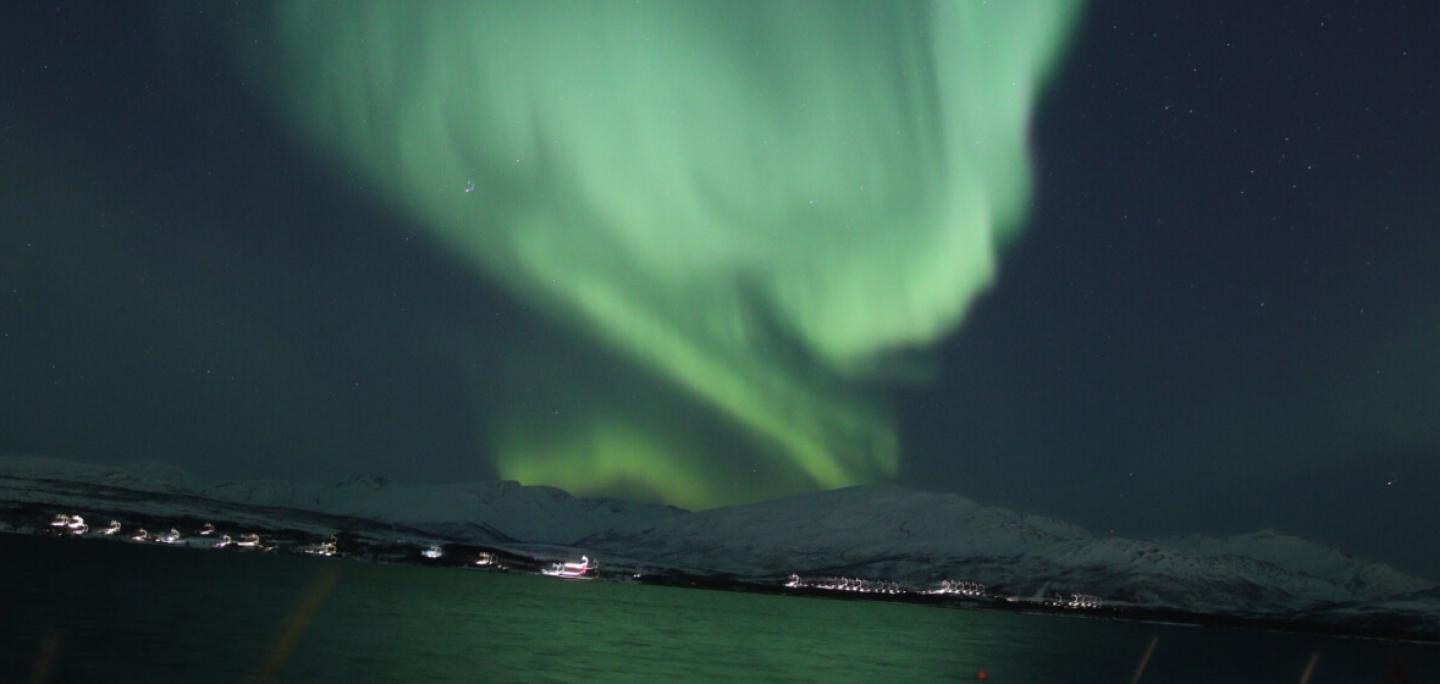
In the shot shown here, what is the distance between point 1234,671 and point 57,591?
5622 inches

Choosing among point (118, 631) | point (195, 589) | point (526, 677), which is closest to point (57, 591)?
→ point (195, 589)

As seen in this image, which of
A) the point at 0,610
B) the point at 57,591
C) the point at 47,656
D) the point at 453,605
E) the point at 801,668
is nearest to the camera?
the point at 47,656

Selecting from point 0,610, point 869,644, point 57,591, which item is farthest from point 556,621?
point 0,610

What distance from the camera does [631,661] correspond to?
111812mm

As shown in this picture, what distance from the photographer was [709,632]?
591 feet

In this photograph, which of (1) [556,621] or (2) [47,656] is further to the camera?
(1) [556,621]

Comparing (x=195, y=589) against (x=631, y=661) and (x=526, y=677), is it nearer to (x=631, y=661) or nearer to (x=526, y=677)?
(x=631, y=661)

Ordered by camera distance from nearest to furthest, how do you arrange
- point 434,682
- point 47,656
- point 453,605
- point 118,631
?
point 47,656 → point 434,682 → point 118,631 → point 453,605

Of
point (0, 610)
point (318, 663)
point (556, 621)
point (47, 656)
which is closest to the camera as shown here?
point (47, 656)

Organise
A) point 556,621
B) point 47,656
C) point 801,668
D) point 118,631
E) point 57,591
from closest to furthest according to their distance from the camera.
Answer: point 47,656 → point 118,631 → point 801,668 → point 57,591 → point 556,621

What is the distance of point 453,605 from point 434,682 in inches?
4827

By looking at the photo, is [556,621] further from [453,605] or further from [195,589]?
[195,589]

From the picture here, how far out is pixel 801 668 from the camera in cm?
11762

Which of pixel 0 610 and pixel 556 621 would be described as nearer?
pixel 0 610
